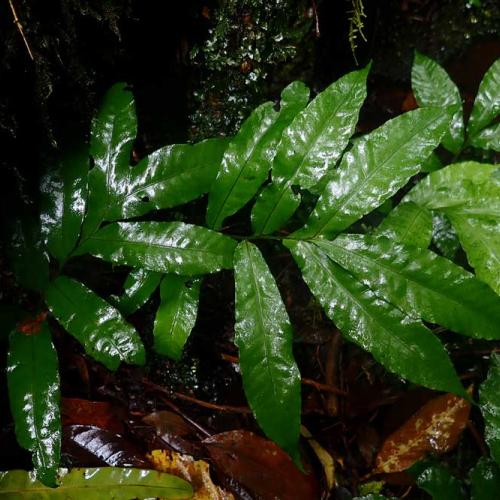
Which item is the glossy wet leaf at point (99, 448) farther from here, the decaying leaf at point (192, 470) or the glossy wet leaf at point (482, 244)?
the glossy wet leaf at point (482, 244)

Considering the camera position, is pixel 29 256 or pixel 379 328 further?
pixel 29 256

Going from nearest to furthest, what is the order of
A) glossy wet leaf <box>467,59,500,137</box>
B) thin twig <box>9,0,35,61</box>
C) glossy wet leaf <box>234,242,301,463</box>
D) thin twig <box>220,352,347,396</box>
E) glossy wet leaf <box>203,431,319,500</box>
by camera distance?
thin twig <box>9,0,35,61</box>, glossy wet leaf <box>234,242,301,463</box>, glossy wet leaf <box>203,431,319,500</box>, glossy wet leaf <box>467,59,500,137</box>, thin twig <box>220,352,347,396</box>

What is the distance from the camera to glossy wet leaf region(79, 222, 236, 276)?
53.6 inches

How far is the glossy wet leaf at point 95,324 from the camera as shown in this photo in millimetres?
1351

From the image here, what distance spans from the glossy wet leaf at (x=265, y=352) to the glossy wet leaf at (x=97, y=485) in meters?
0.47

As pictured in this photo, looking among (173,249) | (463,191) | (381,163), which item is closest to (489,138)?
(463,191)

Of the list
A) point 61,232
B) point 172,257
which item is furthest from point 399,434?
point 61,232

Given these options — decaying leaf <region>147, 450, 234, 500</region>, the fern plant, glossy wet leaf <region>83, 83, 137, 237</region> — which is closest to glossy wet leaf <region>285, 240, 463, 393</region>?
the fern plant

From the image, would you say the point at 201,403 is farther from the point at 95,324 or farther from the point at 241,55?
the point at 241,55

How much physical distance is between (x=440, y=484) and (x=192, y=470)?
0.84 metres

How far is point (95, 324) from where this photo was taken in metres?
1.38

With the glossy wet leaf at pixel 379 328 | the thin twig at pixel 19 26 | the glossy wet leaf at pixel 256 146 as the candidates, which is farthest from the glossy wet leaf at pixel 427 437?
the thin twig at pixel 19 26

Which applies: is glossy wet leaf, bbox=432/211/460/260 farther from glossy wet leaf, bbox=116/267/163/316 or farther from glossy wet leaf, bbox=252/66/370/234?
glossy wet leaf, bbox=116/267/163/316

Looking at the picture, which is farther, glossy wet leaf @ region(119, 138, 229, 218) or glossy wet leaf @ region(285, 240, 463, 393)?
glossy wet leaf @ region(119, 138, 229, 218)
